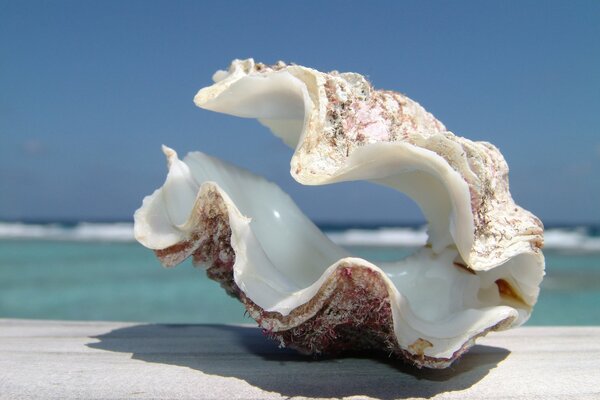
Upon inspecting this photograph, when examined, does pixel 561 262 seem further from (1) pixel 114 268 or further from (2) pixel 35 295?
(2) pixel 35 295

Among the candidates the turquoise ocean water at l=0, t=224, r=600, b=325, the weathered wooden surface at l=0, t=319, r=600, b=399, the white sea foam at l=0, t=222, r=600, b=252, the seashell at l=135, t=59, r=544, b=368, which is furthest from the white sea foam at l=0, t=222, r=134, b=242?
the seashell at l=135, t=59, r=544, b=368

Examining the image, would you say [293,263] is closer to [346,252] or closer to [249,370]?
[346,252]

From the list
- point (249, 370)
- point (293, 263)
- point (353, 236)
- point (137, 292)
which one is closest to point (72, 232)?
point (353, 236)

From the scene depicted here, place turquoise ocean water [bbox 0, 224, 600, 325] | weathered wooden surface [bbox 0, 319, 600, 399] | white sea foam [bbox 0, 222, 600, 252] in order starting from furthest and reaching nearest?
white sea foam [bbox 0, 222, 600, 252] < turquoise ocean water [bbox 0, 224, 600, 325] < weathered wooden surface [bbox 0, 319, 600, 399]

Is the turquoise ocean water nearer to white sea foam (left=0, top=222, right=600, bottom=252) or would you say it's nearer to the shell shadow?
the shell shadow

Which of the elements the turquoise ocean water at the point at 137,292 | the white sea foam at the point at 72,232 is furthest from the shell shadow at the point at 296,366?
the white sea foam at the point at 72,232

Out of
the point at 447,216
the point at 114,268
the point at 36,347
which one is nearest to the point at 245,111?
the point at 447,216
